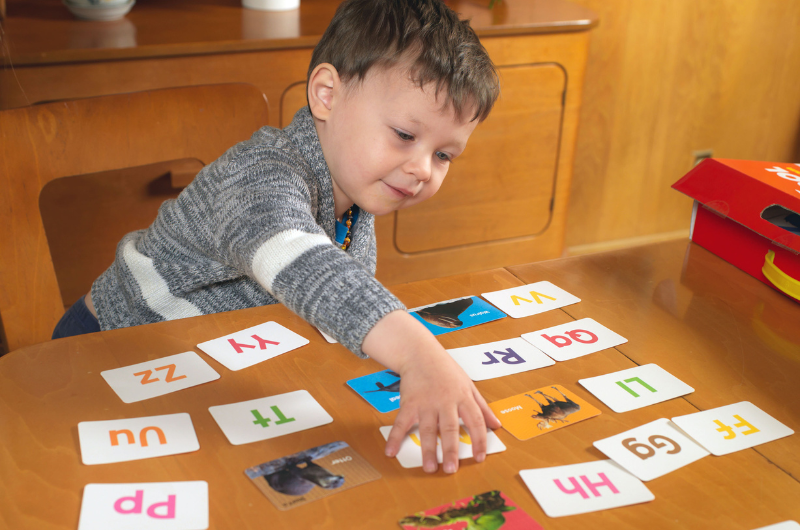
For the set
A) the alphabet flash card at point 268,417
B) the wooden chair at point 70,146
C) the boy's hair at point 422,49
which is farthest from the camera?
the wooden chair at point 70,146

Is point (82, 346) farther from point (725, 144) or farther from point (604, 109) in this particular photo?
point (725, 144)

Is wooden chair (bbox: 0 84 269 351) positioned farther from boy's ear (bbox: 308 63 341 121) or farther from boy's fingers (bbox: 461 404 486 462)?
boy's fingers (bbox: 461 404 486 462)

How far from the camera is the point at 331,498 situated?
0.56 metres

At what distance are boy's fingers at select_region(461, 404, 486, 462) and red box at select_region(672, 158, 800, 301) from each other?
0.56 m

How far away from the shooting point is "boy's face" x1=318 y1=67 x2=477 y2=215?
34.1 inches

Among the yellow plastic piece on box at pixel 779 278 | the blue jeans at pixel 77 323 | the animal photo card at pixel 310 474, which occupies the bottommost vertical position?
the blue jeans at pixel 77 323

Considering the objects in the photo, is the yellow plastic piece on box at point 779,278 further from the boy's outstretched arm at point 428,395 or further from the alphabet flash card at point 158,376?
the alphabet flash card at point 158,376

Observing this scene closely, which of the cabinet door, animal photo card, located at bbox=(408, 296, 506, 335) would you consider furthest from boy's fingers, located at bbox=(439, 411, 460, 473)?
the cabinet door

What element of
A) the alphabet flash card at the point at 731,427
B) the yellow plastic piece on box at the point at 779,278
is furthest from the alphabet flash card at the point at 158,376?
the yellow plastic piece on box at the point at 779,278

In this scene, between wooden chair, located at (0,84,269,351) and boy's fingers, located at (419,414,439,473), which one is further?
wooden chair, located at (0,84,269,351)

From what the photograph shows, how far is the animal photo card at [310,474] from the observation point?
1.84 ft

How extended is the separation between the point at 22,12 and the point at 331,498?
161cm

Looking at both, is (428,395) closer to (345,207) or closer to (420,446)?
(420,446)

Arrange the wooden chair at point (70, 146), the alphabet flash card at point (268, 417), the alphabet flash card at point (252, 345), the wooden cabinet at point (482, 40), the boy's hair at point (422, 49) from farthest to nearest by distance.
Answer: the wooden cabinet at point (482, 40), the wooden chair at point (70, 146), the boy's hair at point (422, 49), the alphabet flash card at point (252, 345), the alphabet flash card at point (268, 417)
